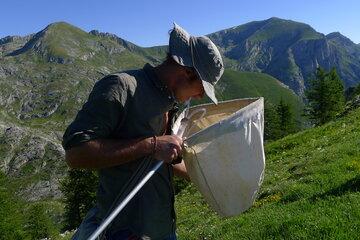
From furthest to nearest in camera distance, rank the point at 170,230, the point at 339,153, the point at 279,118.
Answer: the point at 279,118, the point at 339,153, the point at 170,230

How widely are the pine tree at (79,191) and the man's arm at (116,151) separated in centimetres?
6357

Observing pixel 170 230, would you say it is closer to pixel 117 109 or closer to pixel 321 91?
pixel 117 109

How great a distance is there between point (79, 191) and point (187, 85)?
65.9m

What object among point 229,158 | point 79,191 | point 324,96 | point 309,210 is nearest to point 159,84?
point 229,158

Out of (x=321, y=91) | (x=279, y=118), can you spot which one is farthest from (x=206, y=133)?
(x=279, y=118)

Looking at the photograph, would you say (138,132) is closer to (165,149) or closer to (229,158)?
(165,149)

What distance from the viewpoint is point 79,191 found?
6844 centimetres

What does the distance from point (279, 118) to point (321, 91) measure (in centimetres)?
1606

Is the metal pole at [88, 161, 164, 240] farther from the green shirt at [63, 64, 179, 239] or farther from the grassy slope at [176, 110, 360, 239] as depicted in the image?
the grassy slope at [176, 110, 360, 239]

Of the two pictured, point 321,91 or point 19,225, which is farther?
point 321,91

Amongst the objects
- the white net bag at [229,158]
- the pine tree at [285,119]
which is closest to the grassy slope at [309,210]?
the white net bag at [229,158]

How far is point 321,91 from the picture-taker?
265 feet

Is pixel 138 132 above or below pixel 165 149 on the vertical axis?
above

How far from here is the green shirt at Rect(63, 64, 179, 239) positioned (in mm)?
4129
